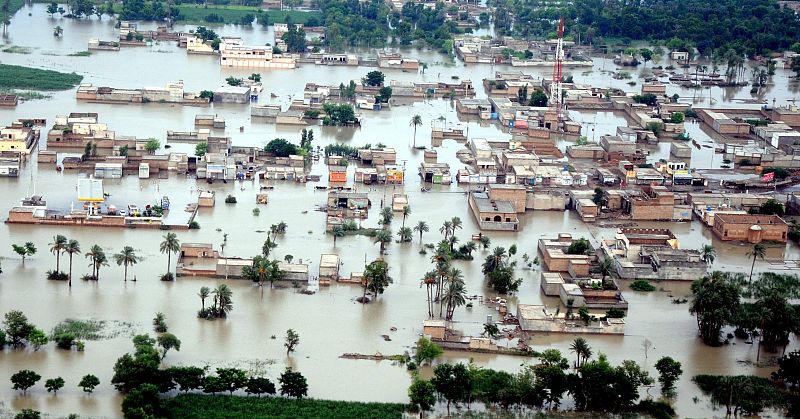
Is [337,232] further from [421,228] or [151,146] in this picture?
[151,146]

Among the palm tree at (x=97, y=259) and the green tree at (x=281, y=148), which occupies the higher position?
the green tree at (x=281, y=148)

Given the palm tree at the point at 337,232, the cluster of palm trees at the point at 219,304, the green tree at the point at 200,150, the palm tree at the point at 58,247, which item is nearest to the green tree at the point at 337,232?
the palm tree at the point at 337,232

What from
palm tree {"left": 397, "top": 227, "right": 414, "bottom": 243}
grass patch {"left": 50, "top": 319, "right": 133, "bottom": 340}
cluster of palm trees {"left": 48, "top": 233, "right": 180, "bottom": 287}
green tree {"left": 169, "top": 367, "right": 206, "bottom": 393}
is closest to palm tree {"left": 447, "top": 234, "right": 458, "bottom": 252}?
palm tree {"left": 397, "top": 227, "right": 414, "bottom": 243}

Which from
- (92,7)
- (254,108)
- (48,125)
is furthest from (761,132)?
(92,7)

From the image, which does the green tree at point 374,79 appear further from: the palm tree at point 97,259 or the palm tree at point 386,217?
the palm tree at point 97,259

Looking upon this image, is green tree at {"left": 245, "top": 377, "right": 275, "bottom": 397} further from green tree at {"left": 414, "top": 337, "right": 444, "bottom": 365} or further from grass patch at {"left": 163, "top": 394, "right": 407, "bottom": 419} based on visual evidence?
green tree at {"left": 414, "top": 337, "right": 444, "bottom": 365}
